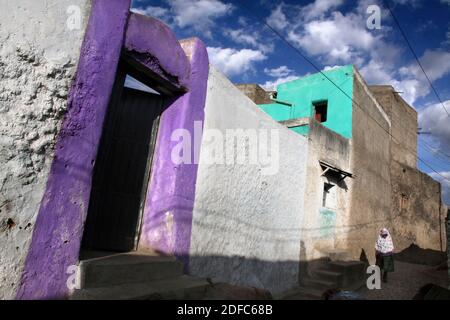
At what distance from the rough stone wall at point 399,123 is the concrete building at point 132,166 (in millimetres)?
9980

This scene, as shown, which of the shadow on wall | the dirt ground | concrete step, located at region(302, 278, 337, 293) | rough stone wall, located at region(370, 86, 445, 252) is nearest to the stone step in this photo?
concrete step, located at region(302, 278, 337, 293)

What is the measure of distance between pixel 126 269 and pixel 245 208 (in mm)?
2880

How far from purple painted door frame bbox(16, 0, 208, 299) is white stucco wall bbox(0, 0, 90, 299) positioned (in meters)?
0.08

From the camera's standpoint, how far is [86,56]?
9.68 feet

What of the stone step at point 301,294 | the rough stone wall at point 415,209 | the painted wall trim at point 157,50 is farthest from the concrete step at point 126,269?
the rough stone wall at point 415,209

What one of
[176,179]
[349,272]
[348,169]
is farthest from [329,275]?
[176,179]

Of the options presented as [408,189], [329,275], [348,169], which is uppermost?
[408,189]

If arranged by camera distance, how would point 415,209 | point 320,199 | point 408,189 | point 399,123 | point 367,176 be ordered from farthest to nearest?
point 399,123
point 415,209
point 408,189
point 367,176
point 320,199

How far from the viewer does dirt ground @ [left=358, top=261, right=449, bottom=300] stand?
7.48m

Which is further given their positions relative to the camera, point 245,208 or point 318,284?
point 318,284

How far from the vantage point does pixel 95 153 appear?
9.93 ft

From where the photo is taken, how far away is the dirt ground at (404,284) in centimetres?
748

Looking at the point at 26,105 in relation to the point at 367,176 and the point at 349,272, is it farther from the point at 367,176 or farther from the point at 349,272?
the point at 367,176
